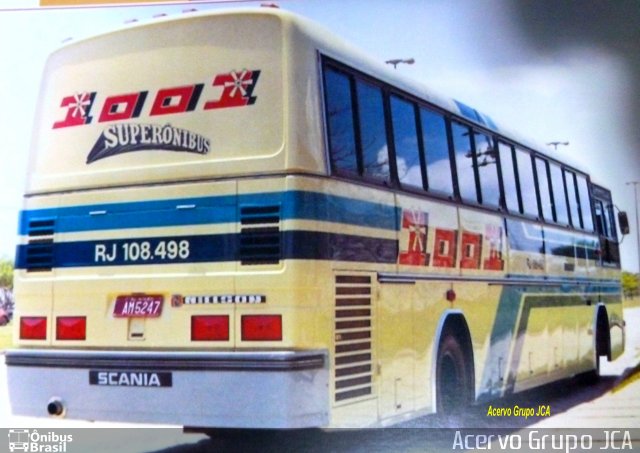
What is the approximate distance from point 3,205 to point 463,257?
9.23 feet

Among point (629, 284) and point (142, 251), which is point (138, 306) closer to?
point (142, 251)

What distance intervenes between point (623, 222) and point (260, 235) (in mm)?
2401

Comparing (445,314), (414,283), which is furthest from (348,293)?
(445,314)

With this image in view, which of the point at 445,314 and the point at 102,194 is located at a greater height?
the point at 102,194

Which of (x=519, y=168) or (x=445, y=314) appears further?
(x=519, y=168)

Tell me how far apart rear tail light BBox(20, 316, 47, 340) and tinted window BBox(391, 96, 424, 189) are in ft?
7.26

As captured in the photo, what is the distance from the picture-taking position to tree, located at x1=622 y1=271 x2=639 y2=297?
6125mm

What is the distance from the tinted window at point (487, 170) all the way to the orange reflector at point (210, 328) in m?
2.19

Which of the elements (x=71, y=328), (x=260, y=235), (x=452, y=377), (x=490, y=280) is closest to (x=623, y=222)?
(x=490, y=280)

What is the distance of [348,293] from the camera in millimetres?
5297

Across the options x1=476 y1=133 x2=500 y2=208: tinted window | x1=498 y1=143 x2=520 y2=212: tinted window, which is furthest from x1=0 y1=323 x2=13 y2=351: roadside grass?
x1=498 y1=143 x2=520 y2=212: tinted window

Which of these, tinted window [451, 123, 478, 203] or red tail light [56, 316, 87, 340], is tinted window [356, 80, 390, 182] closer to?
tinted window [451, 123, 478, 203]

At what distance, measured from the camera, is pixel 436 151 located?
6188 mm

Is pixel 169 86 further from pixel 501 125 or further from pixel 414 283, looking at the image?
pixel 501 125
